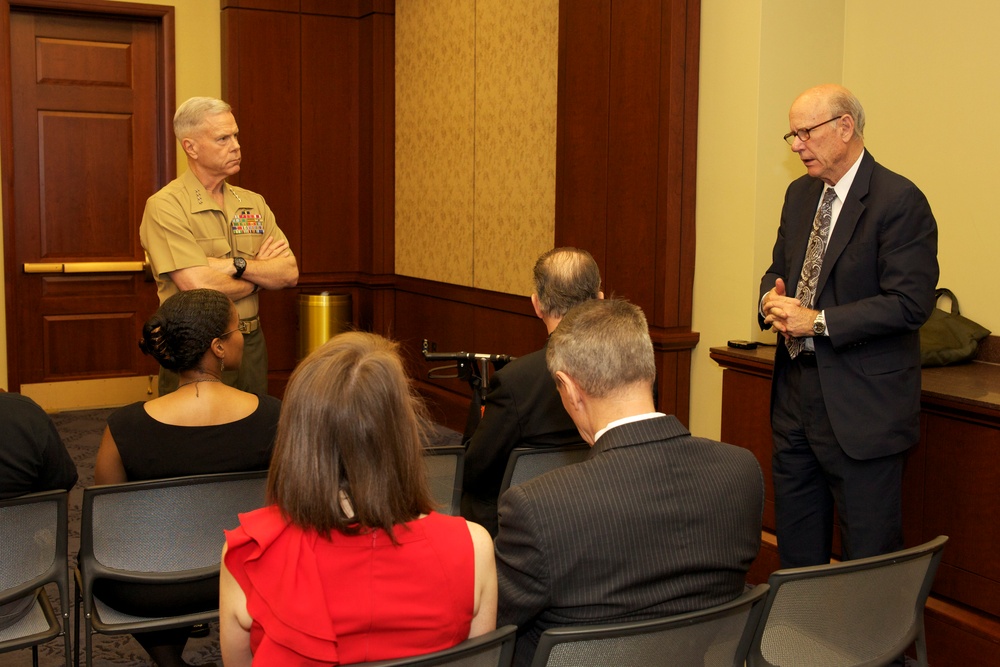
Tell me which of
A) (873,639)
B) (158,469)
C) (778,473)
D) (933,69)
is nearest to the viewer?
(873,639)

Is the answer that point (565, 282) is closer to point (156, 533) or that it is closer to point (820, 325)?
point (820, 325)

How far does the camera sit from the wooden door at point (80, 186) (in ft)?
21.3

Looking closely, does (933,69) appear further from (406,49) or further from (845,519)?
(406,49)

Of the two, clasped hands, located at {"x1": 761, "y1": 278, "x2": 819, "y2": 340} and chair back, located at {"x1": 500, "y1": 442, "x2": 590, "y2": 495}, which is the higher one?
clasped hands, located at {"x1": 761, "y1": 278, "x2": 819, "y2": 340}

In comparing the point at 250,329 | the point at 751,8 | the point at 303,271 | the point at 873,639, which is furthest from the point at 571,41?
the point at 873,639

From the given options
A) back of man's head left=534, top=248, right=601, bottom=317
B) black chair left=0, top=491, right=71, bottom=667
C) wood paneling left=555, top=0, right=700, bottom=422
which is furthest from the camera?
wood paneling left=555, top=0, right=700, bottom=422

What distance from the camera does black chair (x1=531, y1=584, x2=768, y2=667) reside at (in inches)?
56.4

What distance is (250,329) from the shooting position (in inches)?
150

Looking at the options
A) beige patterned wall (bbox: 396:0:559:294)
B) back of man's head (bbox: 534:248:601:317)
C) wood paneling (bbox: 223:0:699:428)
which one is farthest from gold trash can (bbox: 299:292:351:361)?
back of man's head (bbox: 534:248:601:317)

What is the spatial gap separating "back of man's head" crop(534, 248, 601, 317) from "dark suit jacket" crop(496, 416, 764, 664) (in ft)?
3.48

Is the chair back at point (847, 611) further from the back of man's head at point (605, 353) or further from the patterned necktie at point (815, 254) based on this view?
the patterned necktie at point (815, 254)

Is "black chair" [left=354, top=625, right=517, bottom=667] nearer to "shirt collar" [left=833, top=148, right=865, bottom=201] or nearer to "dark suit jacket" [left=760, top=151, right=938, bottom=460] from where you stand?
"dark suit jacket" [left=760, top=151, right=938, bottom=460]

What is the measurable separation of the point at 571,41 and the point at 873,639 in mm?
3467

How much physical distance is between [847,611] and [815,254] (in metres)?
1.45
